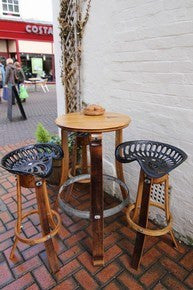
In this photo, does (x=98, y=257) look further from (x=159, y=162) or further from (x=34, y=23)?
Result: (x=34, y=23)

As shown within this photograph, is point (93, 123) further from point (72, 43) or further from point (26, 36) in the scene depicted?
point (26, 36)

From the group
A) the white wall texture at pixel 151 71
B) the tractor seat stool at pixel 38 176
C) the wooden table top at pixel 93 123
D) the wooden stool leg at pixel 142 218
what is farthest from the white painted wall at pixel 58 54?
the wooden stool leg at pixel 142 218

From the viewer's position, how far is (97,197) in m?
1.80

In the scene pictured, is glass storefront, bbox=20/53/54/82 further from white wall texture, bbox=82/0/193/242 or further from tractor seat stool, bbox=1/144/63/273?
tractor seat stool, bbox=1/144/63/273

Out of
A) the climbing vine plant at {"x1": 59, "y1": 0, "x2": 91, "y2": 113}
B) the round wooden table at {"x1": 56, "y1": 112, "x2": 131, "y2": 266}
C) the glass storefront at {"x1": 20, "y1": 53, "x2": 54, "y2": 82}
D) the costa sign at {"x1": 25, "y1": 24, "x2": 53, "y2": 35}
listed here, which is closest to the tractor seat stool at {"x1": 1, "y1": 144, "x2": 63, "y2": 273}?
the round wooden table at {"x1": 56, "y1": 112, "x2": 131, "y2": 266}

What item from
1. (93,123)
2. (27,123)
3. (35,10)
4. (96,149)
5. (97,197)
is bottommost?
(27,123)

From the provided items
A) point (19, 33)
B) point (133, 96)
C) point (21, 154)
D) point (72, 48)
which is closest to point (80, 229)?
point (21, 154)

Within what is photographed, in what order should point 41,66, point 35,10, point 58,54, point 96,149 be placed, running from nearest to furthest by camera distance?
point 96,149 < point 58,54 < point 35,10 < point 41,66

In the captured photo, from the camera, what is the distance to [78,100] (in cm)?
314

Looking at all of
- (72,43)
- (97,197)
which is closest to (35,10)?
(72,43)

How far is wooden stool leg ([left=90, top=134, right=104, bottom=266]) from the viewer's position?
1.73 meters

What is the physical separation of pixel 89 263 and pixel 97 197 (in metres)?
0.63

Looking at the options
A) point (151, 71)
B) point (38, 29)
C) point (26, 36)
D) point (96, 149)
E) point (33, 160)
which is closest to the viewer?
point (96, 149)

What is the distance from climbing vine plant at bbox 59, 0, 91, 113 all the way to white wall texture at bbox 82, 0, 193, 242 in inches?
7.9
